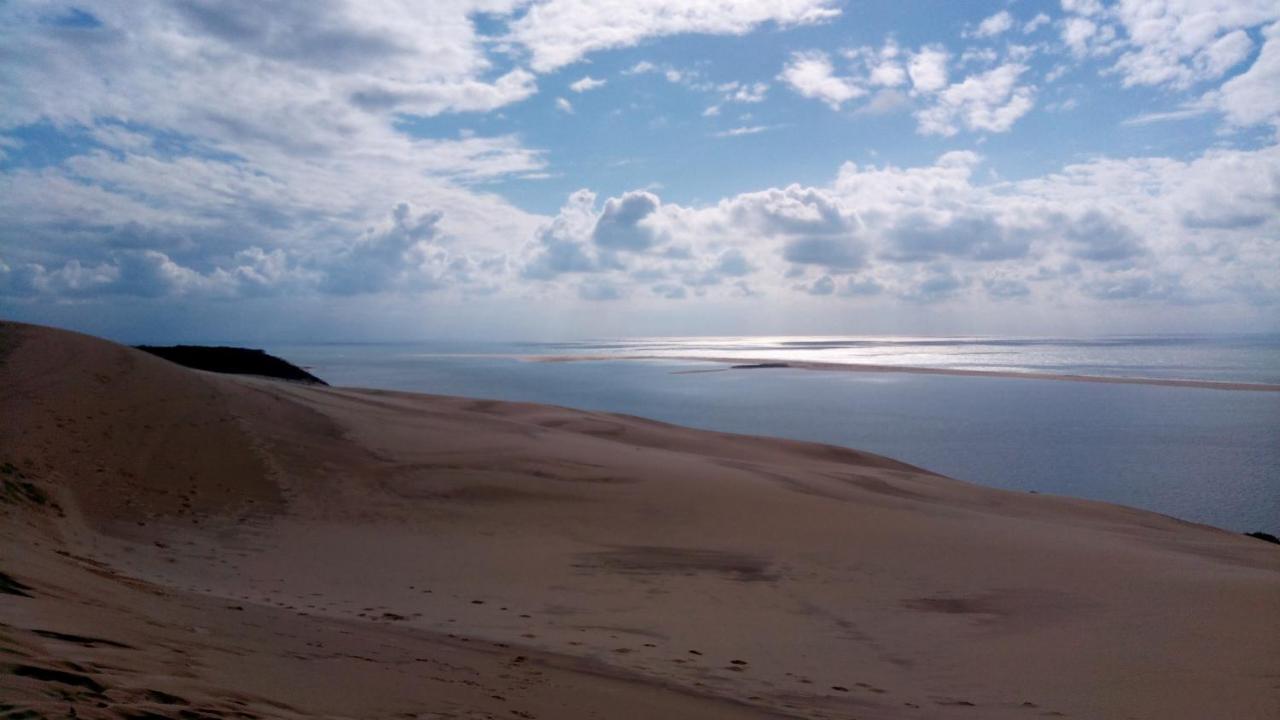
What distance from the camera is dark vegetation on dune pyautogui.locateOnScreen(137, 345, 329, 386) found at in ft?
108

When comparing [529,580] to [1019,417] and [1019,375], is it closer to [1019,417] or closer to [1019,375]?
[1019,417]

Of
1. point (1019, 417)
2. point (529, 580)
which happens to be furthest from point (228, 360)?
point (1019, 417)

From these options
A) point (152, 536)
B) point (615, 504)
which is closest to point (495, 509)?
point (615, 504)

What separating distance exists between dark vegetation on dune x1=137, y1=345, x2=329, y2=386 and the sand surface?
19.1 metres

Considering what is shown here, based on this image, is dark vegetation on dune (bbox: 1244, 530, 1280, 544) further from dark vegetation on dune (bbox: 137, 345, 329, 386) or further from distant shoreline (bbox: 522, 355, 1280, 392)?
distant shoreline (bbox: 522, 355, 1280, 392)

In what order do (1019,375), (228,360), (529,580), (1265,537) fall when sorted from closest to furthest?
1. (529,580)
2. (1265,537)
3. (228,360)
4. (1019,375)

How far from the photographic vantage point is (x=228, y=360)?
3419 cm

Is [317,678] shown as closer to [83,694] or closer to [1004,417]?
[83,694]

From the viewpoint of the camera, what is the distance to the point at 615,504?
1239 centimetres

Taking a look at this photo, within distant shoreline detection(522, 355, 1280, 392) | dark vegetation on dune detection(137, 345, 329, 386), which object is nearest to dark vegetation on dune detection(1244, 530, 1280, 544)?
dark vegetation on dune detection(137, 345, 329, 386)

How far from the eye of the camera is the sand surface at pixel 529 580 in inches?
182

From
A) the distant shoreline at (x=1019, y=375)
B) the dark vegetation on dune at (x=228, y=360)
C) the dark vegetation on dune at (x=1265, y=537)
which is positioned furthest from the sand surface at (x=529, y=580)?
the distant shoreline at (x=1019, y=375)

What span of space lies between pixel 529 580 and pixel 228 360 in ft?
99.7

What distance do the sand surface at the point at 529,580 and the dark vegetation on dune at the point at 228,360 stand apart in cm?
1910
